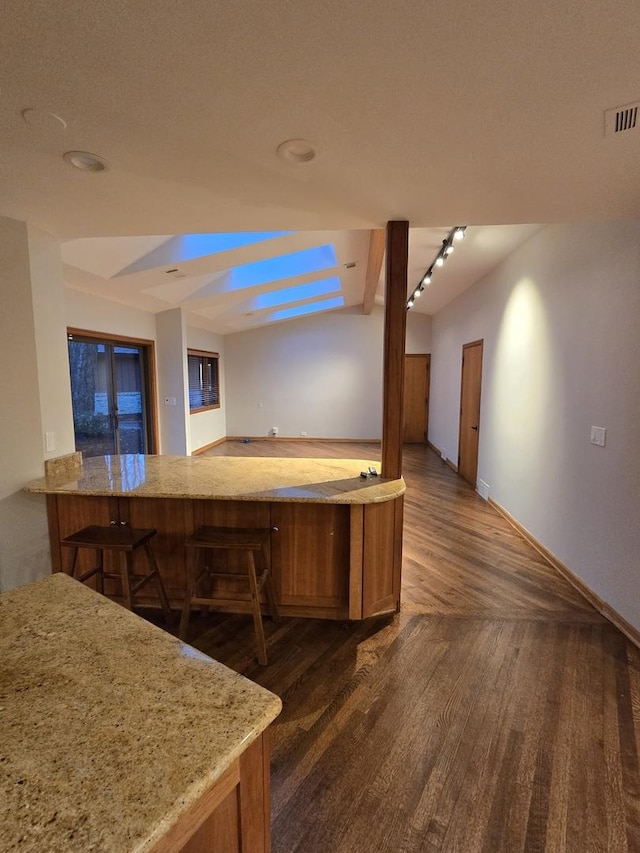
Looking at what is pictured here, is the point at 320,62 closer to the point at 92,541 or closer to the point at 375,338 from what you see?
the point at 92,541

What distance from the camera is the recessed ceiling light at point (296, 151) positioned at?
1.60 m

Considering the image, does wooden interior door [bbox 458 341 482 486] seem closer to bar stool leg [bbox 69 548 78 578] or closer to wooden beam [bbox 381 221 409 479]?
wooden beam [bbox 381 221 409 479]

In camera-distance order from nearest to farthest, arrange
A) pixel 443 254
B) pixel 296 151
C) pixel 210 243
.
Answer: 1. pixel 296 151
2. pixel 210 243
3. pixel 443 254

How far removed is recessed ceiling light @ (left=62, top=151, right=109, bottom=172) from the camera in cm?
167

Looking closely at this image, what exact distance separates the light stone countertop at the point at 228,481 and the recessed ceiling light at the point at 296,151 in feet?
5.31

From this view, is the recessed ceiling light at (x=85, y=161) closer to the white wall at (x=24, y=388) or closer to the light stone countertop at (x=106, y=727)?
the white wall at (x=24, y=388)

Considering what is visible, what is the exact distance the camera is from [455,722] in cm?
177

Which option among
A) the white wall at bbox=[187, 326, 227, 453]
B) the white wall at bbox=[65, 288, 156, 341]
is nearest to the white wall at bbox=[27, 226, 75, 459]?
the white wall at bbox=[65, 288, 156, 341]

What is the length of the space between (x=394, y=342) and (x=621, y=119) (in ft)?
4.55

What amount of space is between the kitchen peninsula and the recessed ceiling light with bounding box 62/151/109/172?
63.1 inches

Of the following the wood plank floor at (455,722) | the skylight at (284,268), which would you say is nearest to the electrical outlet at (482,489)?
the wood plank floor at (455,722)

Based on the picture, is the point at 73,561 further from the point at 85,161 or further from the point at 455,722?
the point at 455,722

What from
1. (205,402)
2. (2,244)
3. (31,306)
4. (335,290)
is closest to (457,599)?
(31,306)

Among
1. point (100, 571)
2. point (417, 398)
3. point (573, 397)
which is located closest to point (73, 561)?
point (100, 571)
